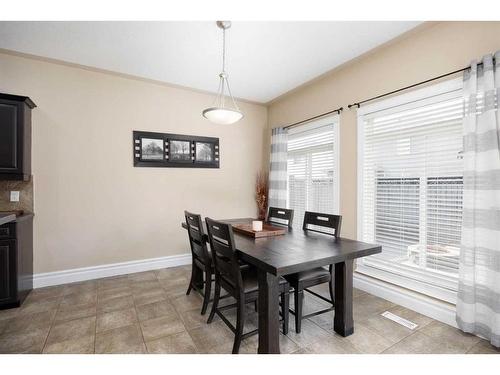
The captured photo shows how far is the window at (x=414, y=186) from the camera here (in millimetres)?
2197

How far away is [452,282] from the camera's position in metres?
2.17

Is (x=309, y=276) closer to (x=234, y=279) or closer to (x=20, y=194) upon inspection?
(x=234, y=279)

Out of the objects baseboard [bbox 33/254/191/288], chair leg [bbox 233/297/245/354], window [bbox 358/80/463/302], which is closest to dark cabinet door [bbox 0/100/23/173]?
baseboard [bbox 33/254/191/288]

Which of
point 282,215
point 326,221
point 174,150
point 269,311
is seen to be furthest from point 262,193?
point 269,311

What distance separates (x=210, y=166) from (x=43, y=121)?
2149 millimetres

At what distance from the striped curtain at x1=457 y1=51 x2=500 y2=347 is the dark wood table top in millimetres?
767

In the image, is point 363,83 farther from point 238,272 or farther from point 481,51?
point 238,272

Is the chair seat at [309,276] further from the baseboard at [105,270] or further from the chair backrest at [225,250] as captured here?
the baseboard at [105,270]

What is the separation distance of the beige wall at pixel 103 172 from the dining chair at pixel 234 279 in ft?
6.25

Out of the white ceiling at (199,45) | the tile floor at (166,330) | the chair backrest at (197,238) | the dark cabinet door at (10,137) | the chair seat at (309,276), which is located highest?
the white ceiling at (199,45)

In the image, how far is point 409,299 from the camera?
2.43 m

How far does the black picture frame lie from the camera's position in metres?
3.49

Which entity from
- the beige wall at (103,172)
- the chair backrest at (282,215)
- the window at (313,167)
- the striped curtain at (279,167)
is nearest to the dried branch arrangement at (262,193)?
the striped curtain at (279,167)

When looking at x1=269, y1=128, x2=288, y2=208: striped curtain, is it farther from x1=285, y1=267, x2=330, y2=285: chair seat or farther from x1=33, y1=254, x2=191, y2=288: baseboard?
x1=285, y1=267, x2=330, y2=285: chair seat
